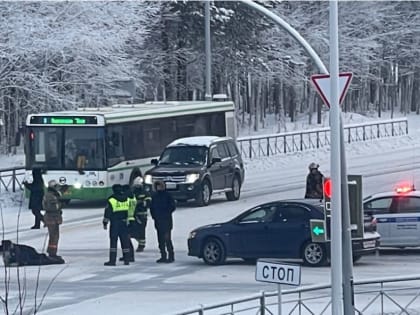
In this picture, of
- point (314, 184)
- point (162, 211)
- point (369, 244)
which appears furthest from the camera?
point (314, 184)

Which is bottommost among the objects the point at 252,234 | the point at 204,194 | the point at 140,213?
the point at 204,194

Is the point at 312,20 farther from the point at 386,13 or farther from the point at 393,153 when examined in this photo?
the point at 393,153

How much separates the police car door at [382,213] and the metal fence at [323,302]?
23.7 ft

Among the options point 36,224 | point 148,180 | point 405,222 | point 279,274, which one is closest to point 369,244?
point 405,222

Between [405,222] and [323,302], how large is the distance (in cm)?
811

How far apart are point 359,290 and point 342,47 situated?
189 ft

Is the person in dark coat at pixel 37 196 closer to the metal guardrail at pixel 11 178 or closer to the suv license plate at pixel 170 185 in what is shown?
the suv license plate at pixel 170 185

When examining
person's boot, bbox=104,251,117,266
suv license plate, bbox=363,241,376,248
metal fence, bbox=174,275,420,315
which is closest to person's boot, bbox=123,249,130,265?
person's boot, bbox=104,251,117,266

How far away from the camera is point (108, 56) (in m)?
52.9

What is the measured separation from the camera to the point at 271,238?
78.8 feet

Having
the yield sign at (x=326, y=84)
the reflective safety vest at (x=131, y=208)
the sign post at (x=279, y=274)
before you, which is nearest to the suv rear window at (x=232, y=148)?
the reflective safety vest at (x=131, y=208)

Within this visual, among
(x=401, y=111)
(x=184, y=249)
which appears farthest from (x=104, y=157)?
(x=401, y=111)

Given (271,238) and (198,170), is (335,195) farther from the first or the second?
(198,170)

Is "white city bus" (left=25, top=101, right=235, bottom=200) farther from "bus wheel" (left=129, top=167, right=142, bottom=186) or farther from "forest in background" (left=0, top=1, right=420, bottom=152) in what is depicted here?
"forest in background" (left=0, top=1, right=420, bottom=152)
